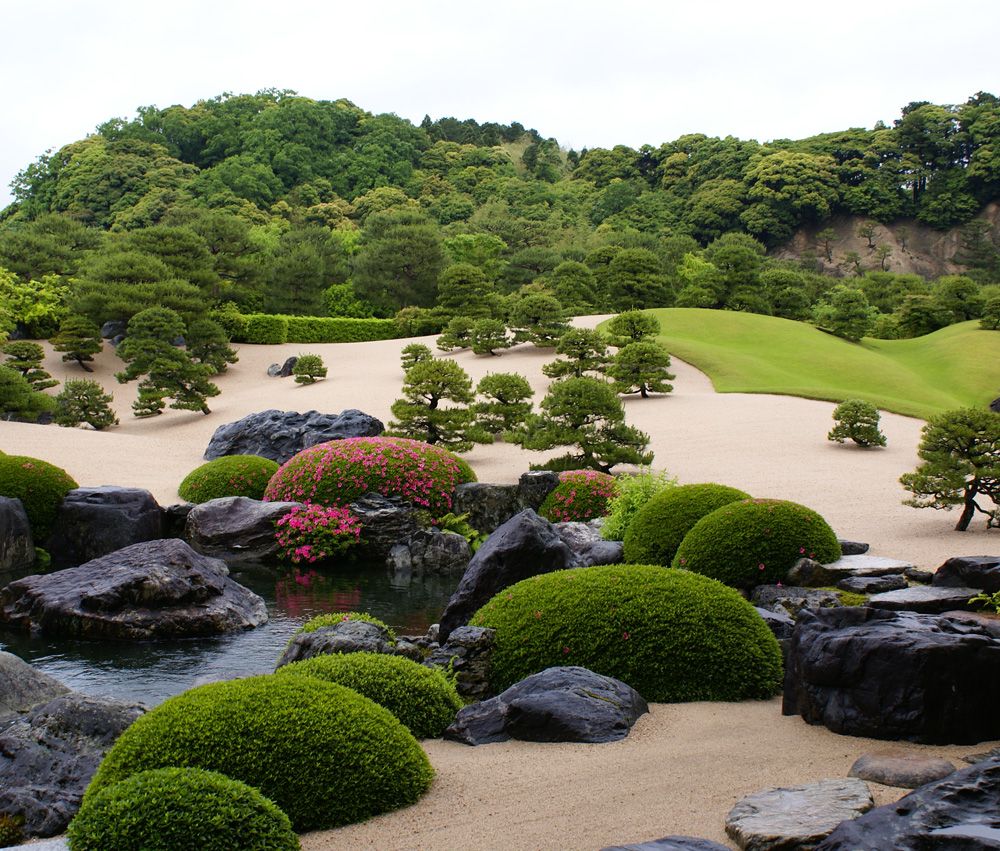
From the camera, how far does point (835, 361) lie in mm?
30984

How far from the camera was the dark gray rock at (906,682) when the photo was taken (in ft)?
15.1

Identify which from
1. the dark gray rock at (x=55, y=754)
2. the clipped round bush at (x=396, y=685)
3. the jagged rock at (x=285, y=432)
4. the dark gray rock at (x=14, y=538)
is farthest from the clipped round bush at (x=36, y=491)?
the clipped round bush at (x=396, y=685)

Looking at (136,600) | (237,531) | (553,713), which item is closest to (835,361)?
(237,531)

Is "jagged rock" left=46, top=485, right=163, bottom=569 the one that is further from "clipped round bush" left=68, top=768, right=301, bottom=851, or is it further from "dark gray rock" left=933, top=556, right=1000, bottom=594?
"dark gray rock" left=933, top=556, right=1000, bottom=594

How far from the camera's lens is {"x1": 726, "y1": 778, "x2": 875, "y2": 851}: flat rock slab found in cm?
343

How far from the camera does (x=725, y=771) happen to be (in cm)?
446

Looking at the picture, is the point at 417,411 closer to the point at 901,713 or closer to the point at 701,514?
the point at 701,514

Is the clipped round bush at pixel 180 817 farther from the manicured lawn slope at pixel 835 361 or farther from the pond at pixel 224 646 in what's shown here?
the manicured lawn slope at pixel 835 361

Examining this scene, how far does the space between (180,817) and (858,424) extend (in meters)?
17.8

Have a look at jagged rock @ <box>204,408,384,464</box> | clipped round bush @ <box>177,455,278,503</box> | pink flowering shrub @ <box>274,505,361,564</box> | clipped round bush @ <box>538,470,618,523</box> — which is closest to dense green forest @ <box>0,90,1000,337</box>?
jagged rock @ <box>204,408,384,464</box>

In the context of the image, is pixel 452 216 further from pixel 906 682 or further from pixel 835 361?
pixel 906 682

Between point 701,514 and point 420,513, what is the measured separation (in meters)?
5.41

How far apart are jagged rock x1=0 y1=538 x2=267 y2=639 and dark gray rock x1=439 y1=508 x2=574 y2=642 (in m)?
3.16

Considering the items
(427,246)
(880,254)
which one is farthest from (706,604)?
(880,254)
